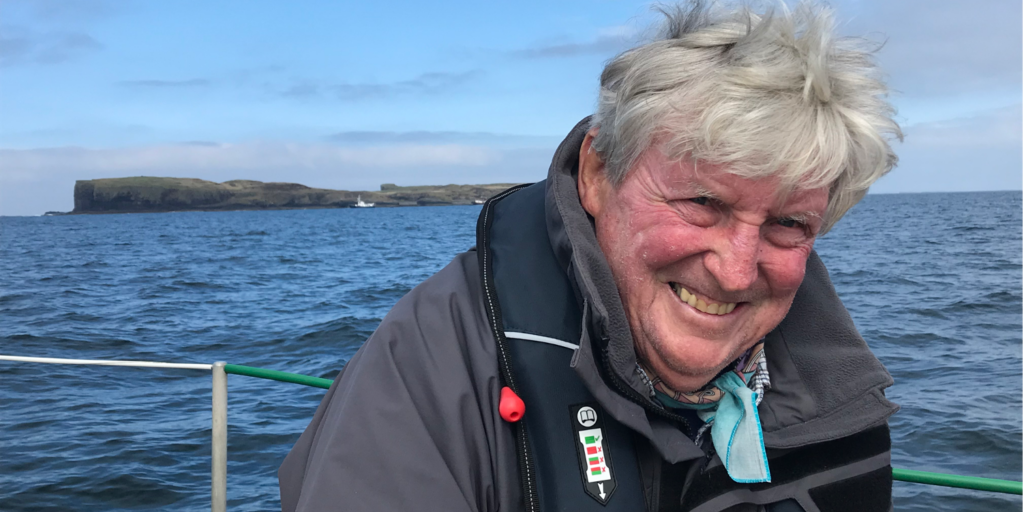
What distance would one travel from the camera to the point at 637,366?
1350 mm

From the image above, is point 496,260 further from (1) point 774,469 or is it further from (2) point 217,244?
(2) point 217,244

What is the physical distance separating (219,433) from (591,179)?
70.8 inches

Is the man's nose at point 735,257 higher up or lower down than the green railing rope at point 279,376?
higher up

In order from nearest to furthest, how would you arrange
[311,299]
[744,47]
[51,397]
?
1. [744,47]
2. [51,397]
3. [311,299]

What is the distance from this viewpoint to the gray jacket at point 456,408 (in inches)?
43.1

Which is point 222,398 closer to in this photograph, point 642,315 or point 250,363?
point 642,315

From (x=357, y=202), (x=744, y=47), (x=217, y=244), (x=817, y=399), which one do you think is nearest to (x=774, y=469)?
(x=817, y=399)

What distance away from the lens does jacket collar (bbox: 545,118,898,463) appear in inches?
50.2

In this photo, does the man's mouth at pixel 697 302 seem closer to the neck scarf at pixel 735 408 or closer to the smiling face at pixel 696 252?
the smiling face at pixel 696 252

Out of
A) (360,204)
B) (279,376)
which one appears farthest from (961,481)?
(360,204)

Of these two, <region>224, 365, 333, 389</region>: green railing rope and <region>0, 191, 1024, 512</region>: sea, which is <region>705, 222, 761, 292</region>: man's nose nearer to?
<region>0, 191, 1024, 512</region>: sea

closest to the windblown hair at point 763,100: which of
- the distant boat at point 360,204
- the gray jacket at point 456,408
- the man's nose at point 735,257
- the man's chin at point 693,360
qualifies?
the man's nose at point 735,257

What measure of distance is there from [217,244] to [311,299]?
2697cm

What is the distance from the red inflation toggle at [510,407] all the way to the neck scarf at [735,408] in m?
0.27
